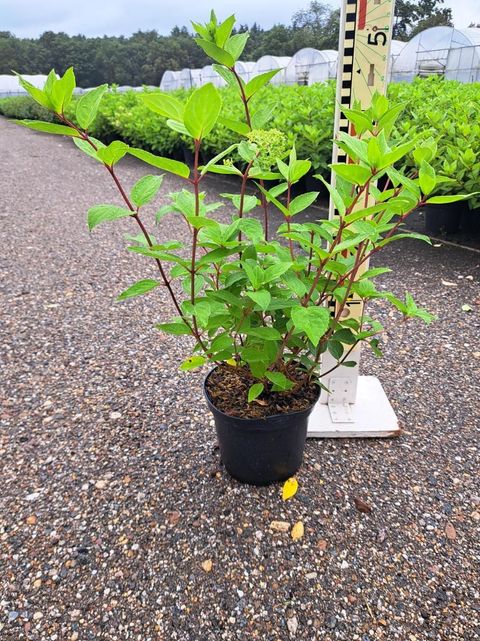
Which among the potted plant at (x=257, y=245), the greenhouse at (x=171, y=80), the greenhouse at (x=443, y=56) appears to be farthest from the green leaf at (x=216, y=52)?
the greenhouse at (x=171, y=80)

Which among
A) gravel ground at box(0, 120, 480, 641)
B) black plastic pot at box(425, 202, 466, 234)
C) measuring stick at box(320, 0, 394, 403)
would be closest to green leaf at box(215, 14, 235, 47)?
measuring stick at box(320, 0, 394, 403)

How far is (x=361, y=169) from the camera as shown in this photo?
943 mm

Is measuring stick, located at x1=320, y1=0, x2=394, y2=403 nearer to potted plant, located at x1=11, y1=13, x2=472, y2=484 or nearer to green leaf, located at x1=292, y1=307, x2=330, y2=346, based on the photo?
potted plant, located at x1=11, y1=13, x2=472, y2=484

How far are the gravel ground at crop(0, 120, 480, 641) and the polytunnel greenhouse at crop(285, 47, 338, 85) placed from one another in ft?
64.1

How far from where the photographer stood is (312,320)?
1039mm

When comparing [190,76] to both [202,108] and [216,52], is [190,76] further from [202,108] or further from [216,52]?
[202,108]

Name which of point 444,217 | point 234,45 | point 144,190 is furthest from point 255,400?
point 444,217

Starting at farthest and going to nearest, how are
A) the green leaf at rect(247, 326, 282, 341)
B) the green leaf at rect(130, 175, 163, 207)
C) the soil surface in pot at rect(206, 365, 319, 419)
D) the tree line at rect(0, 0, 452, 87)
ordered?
the tree line at rect(0, 0, 452, 87)
the soil surface in pot at rect(206, 365, 319, 419)
the green leaf at rect(247, 326, 282, 341)
the green leaf at rect(130, 175, 163, 207)

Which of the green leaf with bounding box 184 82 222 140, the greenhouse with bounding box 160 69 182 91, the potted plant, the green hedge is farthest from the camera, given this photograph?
the greenhouse with bounding box 160 69 182 91

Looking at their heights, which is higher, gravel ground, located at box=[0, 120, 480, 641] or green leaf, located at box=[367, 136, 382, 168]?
green leaf, located at box=[367, 136, 382, 168]

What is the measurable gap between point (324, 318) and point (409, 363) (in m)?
1.38

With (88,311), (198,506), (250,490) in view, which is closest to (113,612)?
(198,506)

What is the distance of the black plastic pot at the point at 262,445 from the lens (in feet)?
4.56

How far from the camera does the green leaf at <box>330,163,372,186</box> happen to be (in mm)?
940
